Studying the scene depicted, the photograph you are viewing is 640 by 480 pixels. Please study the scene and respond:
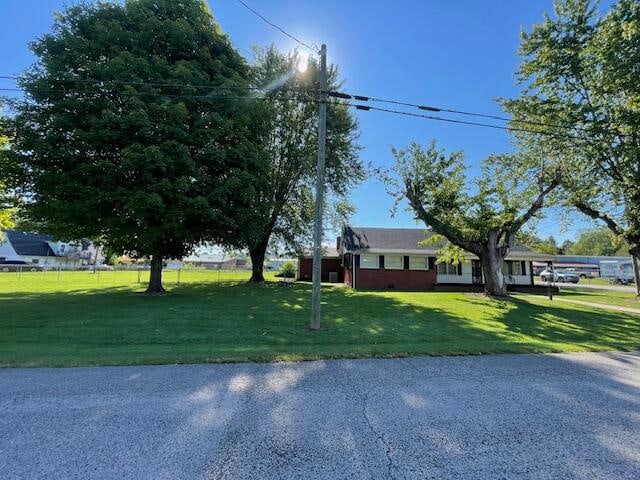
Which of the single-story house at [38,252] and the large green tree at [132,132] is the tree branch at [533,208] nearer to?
the large green tree at [132,132]

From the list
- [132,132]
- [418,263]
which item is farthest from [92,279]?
[418,263]

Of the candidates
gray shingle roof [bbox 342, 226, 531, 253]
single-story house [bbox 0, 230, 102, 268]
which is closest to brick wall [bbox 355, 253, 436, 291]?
gray shingle roof [bbox 342, 226, 531, 253]

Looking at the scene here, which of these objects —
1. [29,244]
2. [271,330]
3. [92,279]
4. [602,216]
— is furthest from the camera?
[29,244]

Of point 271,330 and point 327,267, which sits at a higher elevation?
point 327,267

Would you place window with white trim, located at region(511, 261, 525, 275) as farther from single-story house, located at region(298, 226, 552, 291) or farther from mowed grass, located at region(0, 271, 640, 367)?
mowed grass, located at region(0, 271, 640, 367)

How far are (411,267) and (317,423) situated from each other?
2216 cm

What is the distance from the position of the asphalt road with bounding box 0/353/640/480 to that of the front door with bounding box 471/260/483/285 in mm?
20755

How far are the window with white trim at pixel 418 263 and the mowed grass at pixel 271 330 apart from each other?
921 centimetres

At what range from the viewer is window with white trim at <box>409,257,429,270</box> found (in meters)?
24.7

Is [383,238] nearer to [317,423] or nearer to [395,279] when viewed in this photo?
[395,279]

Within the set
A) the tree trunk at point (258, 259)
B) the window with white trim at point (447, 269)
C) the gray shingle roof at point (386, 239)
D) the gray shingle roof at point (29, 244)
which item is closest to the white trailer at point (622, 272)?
the gray shingle roof at point (386, 239)

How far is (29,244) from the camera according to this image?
5909cm

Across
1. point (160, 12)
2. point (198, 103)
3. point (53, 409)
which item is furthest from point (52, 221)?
point (53, 409)

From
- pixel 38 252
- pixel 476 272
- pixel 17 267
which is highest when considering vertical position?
pixel 38 252
